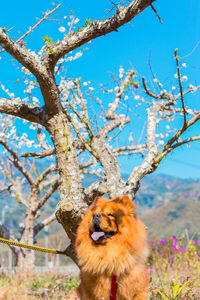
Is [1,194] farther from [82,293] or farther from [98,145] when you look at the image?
[82,293]

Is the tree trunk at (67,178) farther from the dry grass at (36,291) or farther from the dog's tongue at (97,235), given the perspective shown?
the dry grass at (36,291)

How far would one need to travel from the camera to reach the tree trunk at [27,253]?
30.3 ft

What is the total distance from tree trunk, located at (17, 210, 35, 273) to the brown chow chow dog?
22.3ft

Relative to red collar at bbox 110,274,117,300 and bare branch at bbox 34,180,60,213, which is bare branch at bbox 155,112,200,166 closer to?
red collar at bbox 110,274,117,300

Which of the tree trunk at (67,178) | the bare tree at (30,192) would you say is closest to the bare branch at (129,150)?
the bare tree at (30,192)

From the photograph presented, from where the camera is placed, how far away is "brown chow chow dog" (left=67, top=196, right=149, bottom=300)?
2883 millimetres

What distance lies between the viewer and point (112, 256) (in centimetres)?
288

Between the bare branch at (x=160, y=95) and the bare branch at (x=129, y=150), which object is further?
the bare branch at (x=129, y=150)

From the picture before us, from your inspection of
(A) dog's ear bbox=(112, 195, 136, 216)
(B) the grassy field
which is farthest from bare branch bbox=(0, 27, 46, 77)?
(B) the grassy field

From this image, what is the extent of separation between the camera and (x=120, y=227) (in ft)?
9.71

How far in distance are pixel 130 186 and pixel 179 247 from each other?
592 centimetres

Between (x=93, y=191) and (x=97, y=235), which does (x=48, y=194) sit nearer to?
(x=93, y=191)

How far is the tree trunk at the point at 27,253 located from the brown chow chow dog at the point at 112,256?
6805mm

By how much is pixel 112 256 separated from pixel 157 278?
4317 mm
